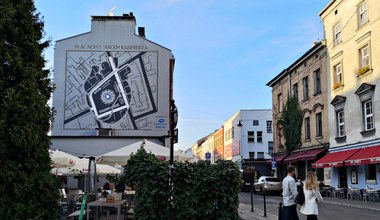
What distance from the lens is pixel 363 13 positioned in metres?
24.5

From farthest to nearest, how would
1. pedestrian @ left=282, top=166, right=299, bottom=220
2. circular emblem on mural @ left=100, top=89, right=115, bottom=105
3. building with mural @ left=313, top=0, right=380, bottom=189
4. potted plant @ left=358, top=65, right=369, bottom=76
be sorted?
circular emblem on mural @ left=100, top=89, right=115, bottom=105
potted plant @ left=358, top=65, right=369, bottom=76
building with mural @ left=313, top=0, right=380, bottom=189
pedestrian @ left=282, top=166, right=299, bottom=220

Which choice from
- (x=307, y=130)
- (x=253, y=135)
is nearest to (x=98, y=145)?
(x=307, y=130)

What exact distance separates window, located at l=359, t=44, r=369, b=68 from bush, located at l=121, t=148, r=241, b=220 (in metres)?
17.8

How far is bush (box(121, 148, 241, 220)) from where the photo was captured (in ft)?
30.8

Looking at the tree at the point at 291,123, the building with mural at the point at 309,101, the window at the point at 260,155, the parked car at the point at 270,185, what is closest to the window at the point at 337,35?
the building with mural at the point at 309,101

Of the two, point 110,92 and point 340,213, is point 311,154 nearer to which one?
point 340,213

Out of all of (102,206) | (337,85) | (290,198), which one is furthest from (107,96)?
(290,198)

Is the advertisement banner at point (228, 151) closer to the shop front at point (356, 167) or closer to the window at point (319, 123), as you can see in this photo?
the window at point (319, 123)

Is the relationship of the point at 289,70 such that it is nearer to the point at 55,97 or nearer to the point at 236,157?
the point at 55,97

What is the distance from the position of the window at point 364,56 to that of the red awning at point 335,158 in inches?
208

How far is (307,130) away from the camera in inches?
1294

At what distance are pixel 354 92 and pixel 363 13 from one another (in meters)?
4.87

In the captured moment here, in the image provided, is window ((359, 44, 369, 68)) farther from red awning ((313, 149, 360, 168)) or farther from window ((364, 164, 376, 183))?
window ((364, 164, 376, 183))

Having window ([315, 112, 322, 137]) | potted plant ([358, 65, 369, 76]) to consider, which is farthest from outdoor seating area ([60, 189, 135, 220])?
window ([315, 112, 322, 137])
